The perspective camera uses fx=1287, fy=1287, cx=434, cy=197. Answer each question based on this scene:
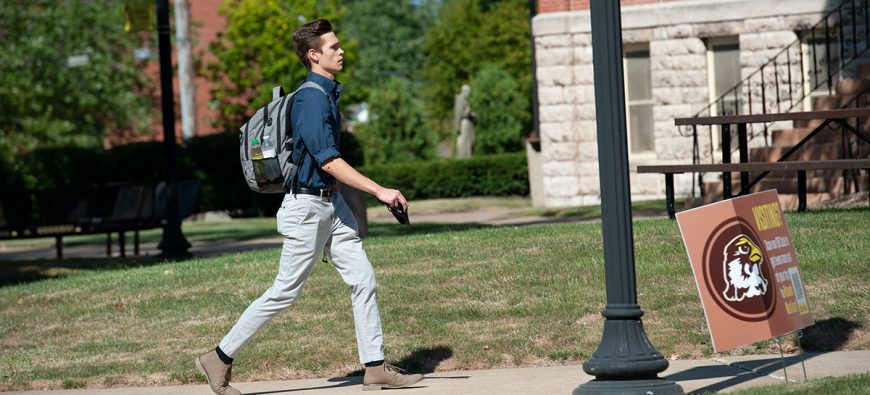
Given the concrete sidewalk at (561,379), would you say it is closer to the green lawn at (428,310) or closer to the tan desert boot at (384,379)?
the tan desert boot at (384,379)

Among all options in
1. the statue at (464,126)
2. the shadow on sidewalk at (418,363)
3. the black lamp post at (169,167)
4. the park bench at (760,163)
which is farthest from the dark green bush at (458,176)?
the shadow on sidewalk at (418,363)

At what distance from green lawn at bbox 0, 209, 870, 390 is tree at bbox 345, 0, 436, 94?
76.2 metres

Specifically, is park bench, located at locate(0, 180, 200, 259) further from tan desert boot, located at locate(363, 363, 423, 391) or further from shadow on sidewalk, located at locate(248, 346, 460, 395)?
tan desert boot, located at locate(363, 363, 423, 391)

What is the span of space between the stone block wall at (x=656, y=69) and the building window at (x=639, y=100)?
268 millimetres

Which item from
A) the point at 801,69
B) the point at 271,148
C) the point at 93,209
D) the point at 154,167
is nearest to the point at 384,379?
the point at 271,148

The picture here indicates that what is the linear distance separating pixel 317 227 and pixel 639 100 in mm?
16148

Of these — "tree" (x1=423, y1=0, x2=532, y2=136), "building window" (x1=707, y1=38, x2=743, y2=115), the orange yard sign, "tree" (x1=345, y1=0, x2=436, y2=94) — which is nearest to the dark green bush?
"building window" (x1=707, y1=38, x2=743, y2=115)

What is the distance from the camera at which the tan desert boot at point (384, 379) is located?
284 inches

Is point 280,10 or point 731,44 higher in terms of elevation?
point 280,10

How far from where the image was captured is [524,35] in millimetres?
60656

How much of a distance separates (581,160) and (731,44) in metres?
3.27

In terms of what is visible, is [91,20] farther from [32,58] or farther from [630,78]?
[630,78]

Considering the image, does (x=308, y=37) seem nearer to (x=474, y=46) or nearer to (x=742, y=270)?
(x=742, y=270)

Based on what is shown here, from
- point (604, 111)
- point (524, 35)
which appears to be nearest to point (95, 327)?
point (604, 111)
